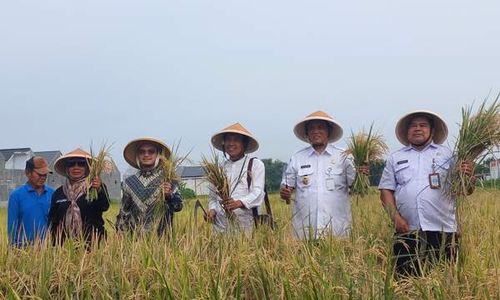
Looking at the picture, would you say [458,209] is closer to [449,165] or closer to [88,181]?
[449,165]

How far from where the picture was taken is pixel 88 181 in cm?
463

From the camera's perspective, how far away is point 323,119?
467 centimetres

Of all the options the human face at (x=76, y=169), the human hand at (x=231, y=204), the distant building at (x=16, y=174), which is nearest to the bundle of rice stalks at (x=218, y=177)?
the human hand at (x=231, y=204)

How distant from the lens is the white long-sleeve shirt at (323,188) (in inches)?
178

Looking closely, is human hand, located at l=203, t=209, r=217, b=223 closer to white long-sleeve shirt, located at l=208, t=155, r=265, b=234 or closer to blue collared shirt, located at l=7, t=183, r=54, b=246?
white long-sleeve shirt, located at l=208, t=155, r=265, b=234

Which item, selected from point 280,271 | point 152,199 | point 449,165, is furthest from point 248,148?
point 280,271

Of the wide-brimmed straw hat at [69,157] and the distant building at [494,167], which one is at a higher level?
the wide-brimmed straw hat at [69,157]

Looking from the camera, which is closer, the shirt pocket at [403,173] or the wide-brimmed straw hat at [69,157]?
the shirt pocket at [403,173]

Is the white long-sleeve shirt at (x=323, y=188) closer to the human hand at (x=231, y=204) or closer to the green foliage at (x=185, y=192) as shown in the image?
the human hand at (x=231, y=204)

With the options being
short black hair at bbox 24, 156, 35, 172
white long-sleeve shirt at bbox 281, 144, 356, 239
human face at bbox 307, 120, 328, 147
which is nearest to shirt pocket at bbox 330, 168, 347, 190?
white long-sleeve shirt at bbox 281, 144, 356, 239

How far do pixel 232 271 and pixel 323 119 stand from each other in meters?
1.88

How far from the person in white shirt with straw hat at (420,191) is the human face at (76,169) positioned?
246cm

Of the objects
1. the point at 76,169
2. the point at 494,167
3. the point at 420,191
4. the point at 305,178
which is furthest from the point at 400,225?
the point at 76,169

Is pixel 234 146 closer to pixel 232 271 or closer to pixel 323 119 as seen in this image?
pixel 323 119
